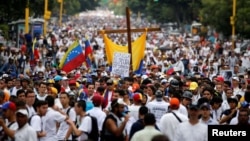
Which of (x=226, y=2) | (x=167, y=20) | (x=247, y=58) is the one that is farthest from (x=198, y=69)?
(x=167, y=20)

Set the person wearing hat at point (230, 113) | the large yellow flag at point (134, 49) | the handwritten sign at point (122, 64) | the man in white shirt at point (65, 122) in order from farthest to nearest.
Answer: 1. the large yellow flag at point (134, 49)
2. the handwritten sign at point (122, 64)
3. the person wearing hat at point (230, 113)
4. the man in white shirt at point (65, 122)

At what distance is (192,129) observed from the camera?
475 inches

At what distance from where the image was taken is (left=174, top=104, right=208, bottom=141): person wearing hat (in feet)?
39.4

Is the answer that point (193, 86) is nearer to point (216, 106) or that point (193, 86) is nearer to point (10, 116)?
point (216, 106)

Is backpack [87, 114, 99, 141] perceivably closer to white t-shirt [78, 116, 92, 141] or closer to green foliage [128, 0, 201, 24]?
white t-shirt [78, 116, 92, 141]

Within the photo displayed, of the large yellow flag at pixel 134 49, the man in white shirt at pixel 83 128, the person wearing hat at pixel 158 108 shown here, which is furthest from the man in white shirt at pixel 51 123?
the large yellow flag at pixel 134 49

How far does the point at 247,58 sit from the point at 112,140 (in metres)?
24.4

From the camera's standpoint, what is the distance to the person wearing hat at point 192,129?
1200 cm

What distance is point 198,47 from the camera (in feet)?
171

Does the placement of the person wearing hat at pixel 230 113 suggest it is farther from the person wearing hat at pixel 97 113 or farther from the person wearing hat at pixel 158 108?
the person wearing hat at pixel 97 113

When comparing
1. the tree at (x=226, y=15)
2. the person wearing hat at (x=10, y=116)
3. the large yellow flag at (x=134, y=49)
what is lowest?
the person wearing hat at (x=10, y=116)

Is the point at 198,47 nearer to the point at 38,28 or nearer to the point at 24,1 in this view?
the point at 38,28

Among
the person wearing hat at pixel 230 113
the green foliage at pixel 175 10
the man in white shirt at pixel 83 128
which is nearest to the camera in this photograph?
the man in white shirt at pixel 83 128

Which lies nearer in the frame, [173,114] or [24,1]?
[173,114]
